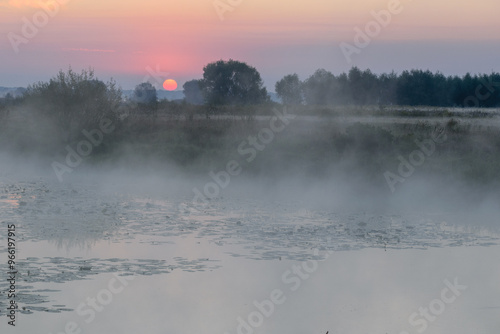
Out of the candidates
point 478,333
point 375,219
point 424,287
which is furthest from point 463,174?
point 478,333

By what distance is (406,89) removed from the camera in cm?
7638

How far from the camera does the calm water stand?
1071 cm

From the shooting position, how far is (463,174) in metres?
24.9

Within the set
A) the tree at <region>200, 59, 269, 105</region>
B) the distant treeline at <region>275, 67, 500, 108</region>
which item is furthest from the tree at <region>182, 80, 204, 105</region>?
the distant treeline at <region>275, 67, 500, 108</region>

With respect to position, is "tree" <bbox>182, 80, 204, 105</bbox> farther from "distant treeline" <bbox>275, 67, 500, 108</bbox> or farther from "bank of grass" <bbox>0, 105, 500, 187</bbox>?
"bank of grass" <bbox>0, 105, 500, 187</bbox>

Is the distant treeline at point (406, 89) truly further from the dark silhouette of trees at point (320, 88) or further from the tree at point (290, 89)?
the tree at point (290, 89)

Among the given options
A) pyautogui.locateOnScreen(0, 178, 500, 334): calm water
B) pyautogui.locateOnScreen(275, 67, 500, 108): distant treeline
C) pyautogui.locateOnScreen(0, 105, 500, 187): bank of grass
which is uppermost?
pyautogui.locateOnScreen(275, 67, 500, 108): distant treeline

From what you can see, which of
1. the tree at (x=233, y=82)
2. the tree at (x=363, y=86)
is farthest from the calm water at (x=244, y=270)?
the tree at (x=233, y=82)

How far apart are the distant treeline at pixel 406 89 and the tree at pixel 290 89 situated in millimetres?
5685

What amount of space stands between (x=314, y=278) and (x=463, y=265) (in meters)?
3.16

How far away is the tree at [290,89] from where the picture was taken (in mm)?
94250

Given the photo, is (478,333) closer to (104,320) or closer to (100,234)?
(104,320)

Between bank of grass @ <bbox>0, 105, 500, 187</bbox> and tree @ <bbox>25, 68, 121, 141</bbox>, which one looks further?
tree @ <bbox>25, 68, 121, 141</bbox>

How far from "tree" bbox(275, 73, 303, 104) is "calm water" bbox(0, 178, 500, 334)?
7341 centimetres
